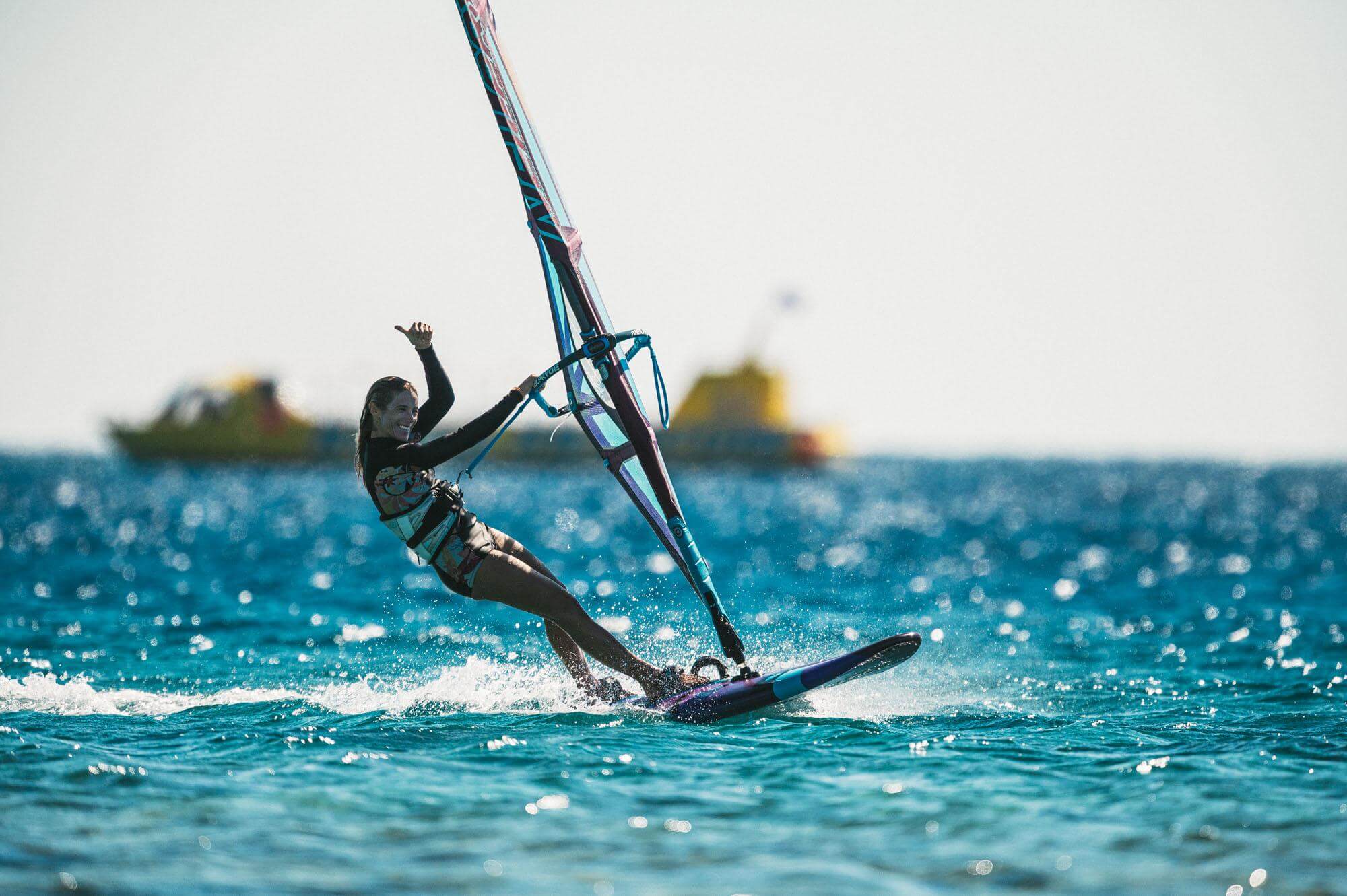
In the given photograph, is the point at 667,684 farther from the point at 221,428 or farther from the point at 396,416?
the point at 221,428

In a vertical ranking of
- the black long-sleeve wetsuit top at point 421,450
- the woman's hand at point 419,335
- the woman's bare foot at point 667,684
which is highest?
the woman's hand at point 419,335

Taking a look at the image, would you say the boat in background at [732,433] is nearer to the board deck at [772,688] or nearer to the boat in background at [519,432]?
the boat in background at [519,432]

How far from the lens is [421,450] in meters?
7.21

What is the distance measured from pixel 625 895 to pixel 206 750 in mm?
3197

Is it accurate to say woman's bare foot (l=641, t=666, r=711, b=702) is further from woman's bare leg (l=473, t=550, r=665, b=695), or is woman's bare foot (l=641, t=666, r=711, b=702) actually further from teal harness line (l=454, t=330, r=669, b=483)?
teal harness line (l=454, t=330, r=669, b=483)

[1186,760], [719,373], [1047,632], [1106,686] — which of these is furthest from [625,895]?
[719,373]

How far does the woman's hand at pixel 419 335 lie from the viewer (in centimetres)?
730

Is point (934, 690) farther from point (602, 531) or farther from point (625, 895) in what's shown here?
point (602, 531)

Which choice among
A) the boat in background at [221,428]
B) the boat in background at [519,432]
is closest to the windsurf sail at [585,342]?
the boat in background at [519,432]

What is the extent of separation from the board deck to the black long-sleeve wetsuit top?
6.83ft

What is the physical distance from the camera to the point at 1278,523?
133ft

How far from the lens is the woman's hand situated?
7.30 m

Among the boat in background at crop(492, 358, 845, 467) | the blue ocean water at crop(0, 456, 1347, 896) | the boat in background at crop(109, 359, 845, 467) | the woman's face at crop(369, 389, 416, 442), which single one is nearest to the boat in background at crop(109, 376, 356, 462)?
the boat in background at crop(109, 359, 845, 467)

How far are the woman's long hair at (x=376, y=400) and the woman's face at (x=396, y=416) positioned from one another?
0.02 metres
